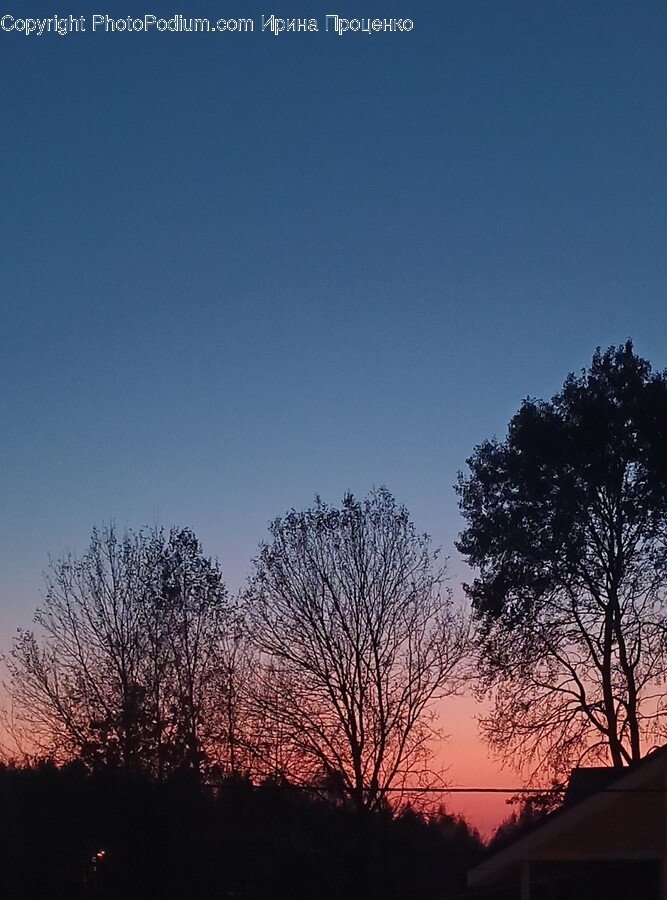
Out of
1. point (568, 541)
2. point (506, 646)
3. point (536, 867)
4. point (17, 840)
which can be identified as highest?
point (568, 541)

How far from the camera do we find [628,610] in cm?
2797

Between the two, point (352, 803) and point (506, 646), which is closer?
point (506, 646)

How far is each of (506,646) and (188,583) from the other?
362 inches

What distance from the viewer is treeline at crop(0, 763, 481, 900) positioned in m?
28.5

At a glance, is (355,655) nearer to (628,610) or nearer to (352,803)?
(352,803)

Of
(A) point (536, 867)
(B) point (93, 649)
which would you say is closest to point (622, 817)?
(A) point (536, 867)

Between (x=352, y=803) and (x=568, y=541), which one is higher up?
(x=568, y=541)

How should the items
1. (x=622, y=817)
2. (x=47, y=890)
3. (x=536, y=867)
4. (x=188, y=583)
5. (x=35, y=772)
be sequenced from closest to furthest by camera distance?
(x=622, y=817)
(x=536, y=867)
(x=47, y=890)
(x=35, y=772)
(x=188, y=583)

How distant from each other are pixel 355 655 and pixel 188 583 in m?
5.12

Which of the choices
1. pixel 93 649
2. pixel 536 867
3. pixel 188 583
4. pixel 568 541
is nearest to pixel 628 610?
pixel 568 541

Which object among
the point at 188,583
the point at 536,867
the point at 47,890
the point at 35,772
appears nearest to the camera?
the point at 536,867

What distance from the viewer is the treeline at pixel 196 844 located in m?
28.5

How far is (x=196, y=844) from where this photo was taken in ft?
95.4

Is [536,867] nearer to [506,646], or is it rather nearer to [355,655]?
[506,646]
